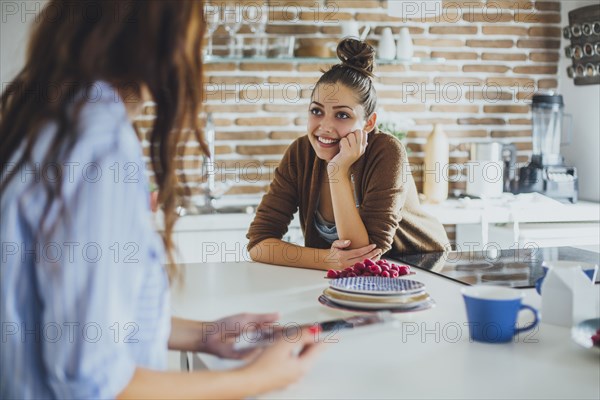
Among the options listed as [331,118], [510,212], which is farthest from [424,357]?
[510,212]

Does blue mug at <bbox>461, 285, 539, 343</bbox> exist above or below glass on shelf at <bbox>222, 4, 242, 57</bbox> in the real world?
below

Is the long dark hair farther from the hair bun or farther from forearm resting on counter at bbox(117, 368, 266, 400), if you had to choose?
the hair bun

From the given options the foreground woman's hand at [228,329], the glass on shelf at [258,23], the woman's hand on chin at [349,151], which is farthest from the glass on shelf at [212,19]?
the foreground woman's hand at [228,329]

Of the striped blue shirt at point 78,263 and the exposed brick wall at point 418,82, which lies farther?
the exposed brick wall at point 418,82

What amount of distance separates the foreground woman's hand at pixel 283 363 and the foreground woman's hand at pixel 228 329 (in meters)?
0.14

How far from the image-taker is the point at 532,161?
4.09m

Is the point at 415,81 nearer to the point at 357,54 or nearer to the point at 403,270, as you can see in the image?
the point at 357,54

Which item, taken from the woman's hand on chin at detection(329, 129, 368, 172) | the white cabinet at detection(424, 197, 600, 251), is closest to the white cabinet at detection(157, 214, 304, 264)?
the white cabinet at detection(424, 197, 600, 251)

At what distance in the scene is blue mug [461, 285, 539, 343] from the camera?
134 cm

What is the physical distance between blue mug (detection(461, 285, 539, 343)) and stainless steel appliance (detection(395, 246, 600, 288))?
0.48 m

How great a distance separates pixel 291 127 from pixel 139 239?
3.06 meters

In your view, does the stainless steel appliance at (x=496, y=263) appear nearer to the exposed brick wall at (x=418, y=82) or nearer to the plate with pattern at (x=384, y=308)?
the plate with pattern at (x=384, y=308)

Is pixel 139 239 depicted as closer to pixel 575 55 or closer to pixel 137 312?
pixel 137 312

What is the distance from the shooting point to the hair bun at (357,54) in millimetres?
2518
